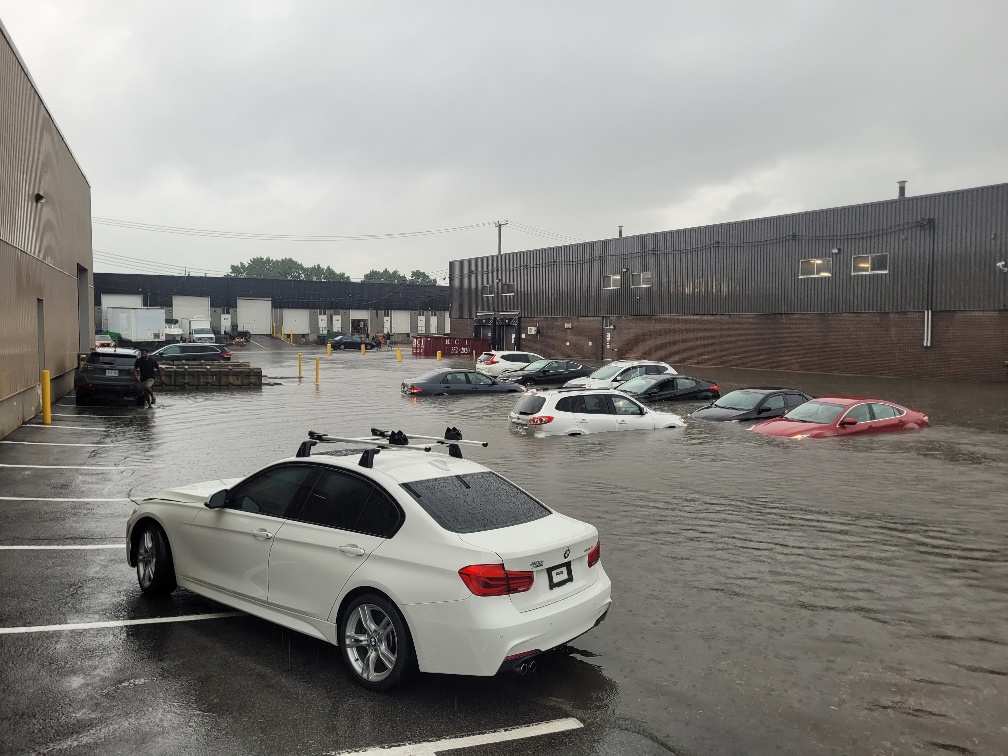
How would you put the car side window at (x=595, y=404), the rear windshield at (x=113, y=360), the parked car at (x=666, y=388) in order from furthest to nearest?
the parked car at (x=666, y=388), the rear windshield at (x=113, y=360), the car side window at (x=595, y=404)

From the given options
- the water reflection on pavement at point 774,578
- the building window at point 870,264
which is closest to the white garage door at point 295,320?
the building window at point 870,264

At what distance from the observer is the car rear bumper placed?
5098 millimetres

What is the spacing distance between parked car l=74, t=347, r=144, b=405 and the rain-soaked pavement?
32.4 ft

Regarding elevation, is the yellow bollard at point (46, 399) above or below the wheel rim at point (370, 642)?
above

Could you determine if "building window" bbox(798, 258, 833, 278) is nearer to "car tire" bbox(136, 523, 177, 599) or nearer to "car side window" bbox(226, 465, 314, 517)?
"car side window" bbox(226, 465, 314, 517)

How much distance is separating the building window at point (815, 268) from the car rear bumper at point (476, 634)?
4063 centimetres

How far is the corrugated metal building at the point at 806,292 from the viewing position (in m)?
35.9

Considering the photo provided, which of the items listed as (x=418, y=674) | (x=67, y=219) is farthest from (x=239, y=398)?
(x=418, y=674)

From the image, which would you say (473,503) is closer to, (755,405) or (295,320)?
(755,405)

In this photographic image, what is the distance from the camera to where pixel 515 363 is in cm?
4022

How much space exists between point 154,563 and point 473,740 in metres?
3.84

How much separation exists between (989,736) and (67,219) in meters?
31.6

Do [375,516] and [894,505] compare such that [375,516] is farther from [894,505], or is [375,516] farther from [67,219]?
[67,219]

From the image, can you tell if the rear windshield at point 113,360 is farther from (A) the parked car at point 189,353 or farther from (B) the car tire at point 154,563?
(B) the car tire at point 154,563
